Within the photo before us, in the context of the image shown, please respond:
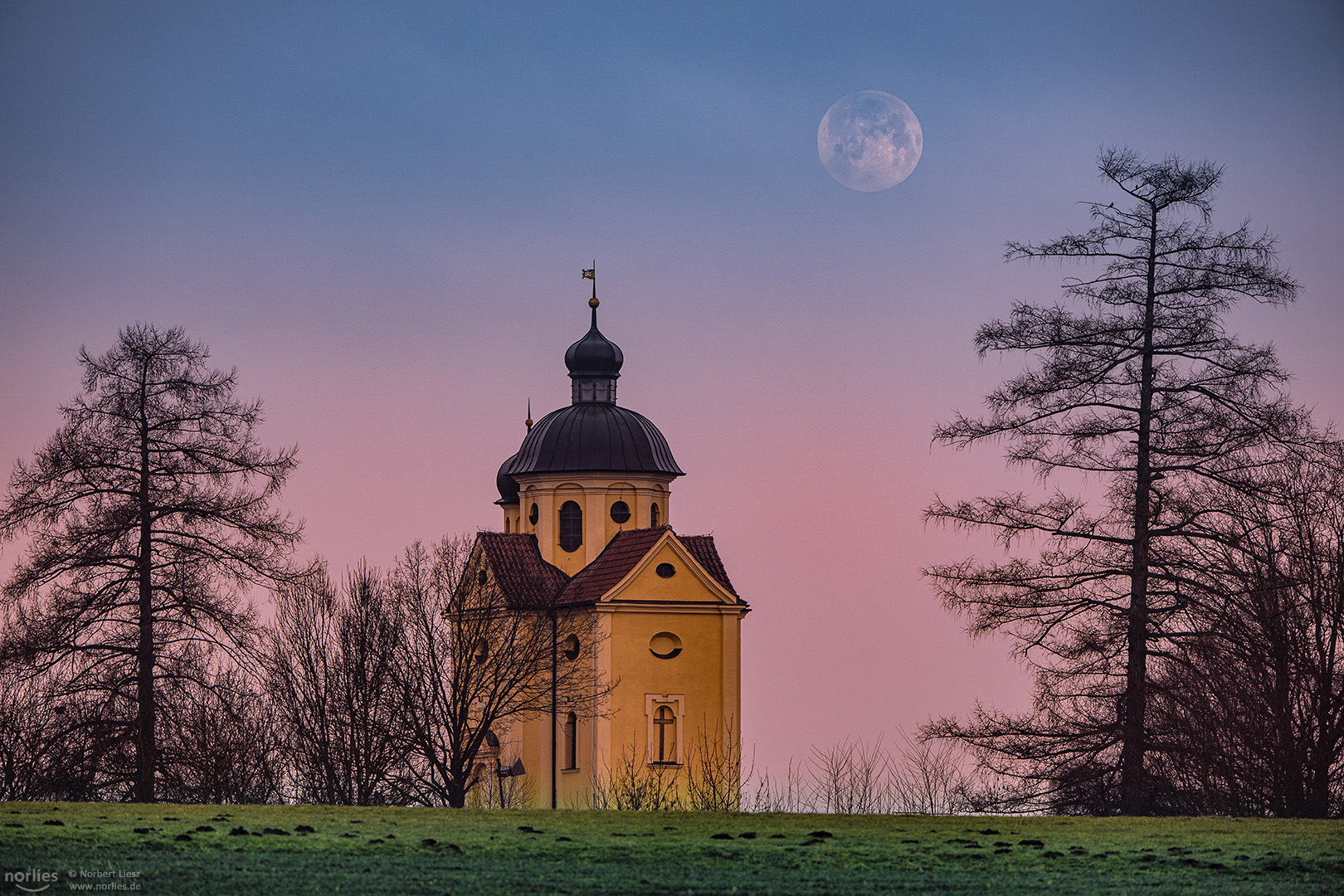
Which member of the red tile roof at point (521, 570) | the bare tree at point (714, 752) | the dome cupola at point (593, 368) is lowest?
the bare tree at point (714, 752)

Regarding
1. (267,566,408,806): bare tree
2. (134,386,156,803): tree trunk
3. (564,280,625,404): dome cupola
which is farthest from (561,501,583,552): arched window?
(134,386,156,803): tree trunk

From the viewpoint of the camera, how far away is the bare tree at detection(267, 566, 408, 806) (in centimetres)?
3500

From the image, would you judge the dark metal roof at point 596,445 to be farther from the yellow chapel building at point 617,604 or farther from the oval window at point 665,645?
the oval window at point 665,645

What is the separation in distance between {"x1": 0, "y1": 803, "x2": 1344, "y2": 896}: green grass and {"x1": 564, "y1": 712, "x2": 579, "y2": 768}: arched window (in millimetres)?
31635

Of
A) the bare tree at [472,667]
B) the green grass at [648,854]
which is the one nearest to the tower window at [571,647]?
the bare tree at [472,667]

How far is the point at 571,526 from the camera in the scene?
2291 inches

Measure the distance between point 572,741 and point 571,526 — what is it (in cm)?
767

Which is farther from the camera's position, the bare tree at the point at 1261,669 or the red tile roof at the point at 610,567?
the red tile roof at the point at 610,567

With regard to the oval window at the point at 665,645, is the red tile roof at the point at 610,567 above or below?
above

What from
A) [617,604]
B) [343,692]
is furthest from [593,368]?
[343,692]

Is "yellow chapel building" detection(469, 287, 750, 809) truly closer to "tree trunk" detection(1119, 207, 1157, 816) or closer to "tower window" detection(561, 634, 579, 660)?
"tower window" detection(561, 634, 579, 660)

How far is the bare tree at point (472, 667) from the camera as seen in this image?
3784 cm

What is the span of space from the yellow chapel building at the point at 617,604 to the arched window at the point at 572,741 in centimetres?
4

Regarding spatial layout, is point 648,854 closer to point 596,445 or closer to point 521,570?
point 521,570
